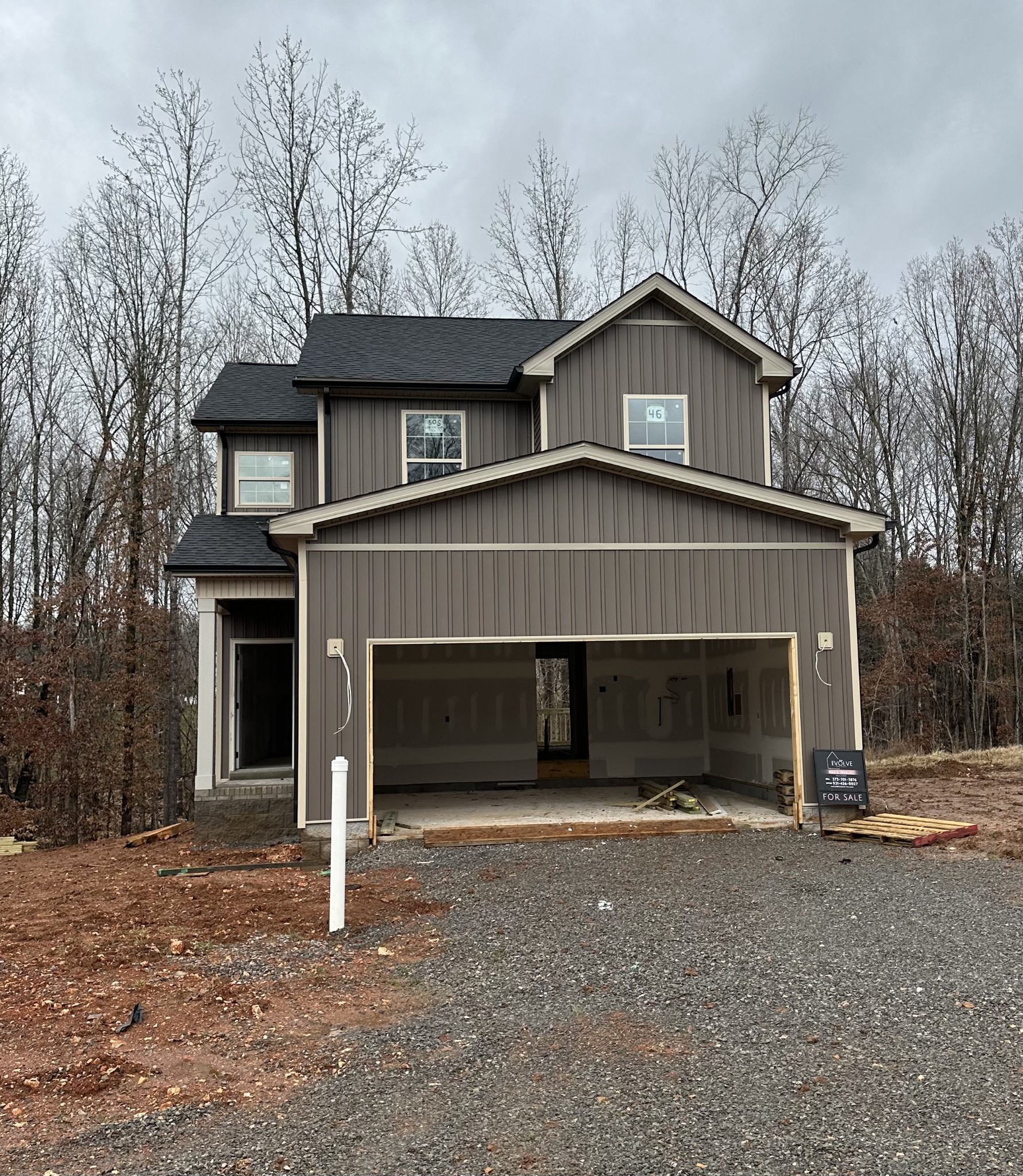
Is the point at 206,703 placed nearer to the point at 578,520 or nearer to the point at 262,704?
the point at 262,704

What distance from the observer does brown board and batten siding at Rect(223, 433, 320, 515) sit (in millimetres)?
13812

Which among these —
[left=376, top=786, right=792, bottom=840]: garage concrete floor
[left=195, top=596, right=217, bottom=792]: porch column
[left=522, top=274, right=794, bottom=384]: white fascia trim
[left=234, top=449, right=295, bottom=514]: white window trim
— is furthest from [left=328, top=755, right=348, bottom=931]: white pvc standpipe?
[left=234, top=449, right=295, bottom=514]: white window trim

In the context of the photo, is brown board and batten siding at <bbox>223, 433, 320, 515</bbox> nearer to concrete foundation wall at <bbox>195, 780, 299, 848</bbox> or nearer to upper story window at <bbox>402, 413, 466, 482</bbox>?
upper story window at <bbox>402, 413, 466, 482</bbox>

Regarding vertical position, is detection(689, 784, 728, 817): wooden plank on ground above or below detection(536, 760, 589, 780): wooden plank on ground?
below

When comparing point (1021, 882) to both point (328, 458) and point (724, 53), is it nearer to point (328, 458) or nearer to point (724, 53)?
point (328, 458)

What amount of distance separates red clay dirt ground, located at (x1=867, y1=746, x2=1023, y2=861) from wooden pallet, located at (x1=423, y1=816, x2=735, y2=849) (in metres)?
2.43

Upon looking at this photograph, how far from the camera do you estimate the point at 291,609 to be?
13.1m

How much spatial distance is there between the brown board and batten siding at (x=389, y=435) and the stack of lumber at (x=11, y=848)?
670 cm

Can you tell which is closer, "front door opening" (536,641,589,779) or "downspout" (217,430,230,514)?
"downspout" (217,430,230,514)

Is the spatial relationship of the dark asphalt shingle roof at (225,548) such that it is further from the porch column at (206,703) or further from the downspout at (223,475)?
the porch column at (206,703)

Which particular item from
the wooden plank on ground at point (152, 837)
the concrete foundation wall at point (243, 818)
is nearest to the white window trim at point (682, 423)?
the concrete foundation wall at point (243, 818)

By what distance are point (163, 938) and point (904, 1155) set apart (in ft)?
17.9

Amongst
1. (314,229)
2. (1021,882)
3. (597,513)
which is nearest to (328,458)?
(597,513)

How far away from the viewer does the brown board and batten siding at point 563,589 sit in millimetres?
10039
